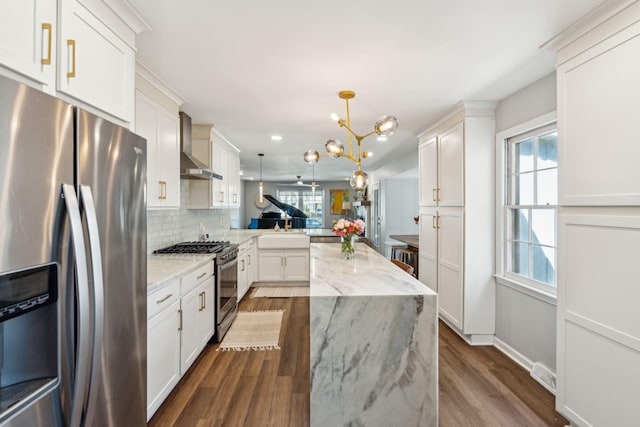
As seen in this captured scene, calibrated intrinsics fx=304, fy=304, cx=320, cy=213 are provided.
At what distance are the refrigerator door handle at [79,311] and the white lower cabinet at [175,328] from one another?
2.91 ft

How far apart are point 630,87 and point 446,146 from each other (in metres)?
1.99

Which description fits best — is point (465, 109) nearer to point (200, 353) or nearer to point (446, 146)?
point (446, 146)

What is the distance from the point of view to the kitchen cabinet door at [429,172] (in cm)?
381

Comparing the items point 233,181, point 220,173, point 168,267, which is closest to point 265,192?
point 233,181

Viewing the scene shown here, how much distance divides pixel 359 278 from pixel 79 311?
1607 millimetres

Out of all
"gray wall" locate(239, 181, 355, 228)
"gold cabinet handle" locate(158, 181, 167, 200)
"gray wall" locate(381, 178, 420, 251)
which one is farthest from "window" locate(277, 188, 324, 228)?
"gold cabinet handle" locate(158, 181, 167, 200)

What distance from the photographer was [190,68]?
236 centimetres

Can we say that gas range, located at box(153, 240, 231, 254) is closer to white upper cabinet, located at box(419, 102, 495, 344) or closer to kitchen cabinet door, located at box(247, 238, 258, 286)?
kitchen cabinet door, located at box(247, 238, 258, 286)

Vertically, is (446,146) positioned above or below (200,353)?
above

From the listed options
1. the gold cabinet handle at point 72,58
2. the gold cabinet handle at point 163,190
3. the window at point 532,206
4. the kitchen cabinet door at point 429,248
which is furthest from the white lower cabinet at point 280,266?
the gold cabinet handle at point 72,58

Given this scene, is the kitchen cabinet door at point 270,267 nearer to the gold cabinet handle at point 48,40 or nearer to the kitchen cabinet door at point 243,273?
the kitchen cabinet door at point 243,273

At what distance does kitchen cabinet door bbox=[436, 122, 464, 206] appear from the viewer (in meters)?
3.19

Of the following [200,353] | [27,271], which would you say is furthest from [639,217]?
[200,353]

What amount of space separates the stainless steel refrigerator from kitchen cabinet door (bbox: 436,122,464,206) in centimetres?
302
